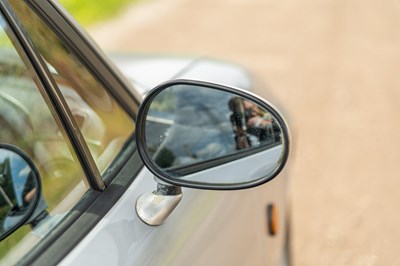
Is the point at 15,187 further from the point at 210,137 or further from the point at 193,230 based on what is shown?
the point at 210,137

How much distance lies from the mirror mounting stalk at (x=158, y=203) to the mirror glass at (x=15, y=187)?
296 millimetres

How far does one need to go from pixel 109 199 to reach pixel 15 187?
0.95 ft

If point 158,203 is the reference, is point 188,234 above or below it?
below

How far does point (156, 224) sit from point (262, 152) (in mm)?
475

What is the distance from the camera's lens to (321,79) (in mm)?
7062

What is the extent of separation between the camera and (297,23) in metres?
9.44

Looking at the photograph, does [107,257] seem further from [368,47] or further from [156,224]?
[368,47]

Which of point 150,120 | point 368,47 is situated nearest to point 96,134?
point 150,120

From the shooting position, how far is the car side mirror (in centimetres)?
Result: 201

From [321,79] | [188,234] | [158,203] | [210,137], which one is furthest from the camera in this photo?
[321,79]

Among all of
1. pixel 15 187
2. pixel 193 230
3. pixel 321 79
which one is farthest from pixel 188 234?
pixel 321 79

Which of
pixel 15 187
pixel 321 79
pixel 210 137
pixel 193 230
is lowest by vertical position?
pixel 321 79

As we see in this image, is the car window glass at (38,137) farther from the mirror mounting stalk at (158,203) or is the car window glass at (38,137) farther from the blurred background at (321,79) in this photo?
the blurred background at (321,79)

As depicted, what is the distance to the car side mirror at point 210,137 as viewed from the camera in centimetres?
201
